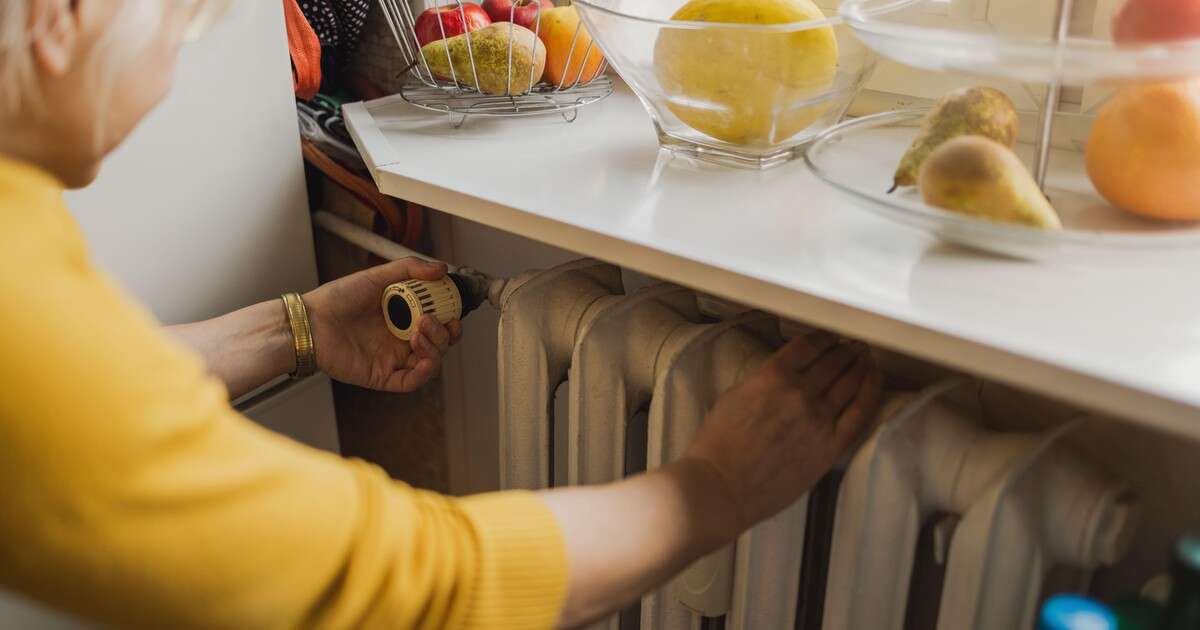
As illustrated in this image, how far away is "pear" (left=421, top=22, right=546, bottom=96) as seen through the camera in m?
0.87

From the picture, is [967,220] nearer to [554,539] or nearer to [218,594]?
[554,539]

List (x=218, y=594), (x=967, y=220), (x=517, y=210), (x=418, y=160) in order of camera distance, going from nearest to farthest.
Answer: (x=218, y=594), (x=967, y=220), (x=517, y=210), (x=418, y=160)

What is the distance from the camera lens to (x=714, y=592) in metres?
0.76

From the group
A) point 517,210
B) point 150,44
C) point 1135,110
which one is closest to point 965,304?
point 1135,110

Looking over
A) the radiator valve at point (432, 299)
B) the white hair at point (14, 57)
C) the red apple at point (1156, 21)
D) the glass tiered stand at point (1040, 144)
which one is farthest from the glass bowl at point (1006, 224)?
the white hair at point (14, 57)

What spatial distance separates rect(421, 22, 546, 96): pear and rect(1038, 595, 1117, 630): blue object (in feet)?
2.05

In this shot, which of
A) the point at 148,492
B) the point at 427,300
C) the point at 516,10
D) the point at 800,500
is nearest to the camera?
the point at 148,492

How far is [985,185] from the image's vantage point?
555 millimetres

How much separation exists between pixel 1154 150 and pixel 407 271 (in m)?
0.59

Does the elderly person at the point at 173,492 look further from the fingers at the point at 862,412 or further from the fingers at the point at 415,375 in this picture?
the fingers at the point at 415,375

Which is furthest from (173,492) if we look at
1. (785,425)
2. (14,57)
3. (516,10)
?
(516,10)

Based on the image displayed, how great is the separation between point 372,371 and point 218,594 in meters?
0.50

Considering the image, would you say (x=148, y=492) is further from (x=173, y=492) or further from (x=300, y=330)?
(x=300, y=330)

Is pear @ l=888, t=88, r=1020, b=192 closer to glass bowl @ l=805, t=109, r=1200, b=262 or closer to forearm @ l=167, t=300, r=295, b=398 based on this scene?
glass bowl @ l=805, t=109, r=1200, b=262
